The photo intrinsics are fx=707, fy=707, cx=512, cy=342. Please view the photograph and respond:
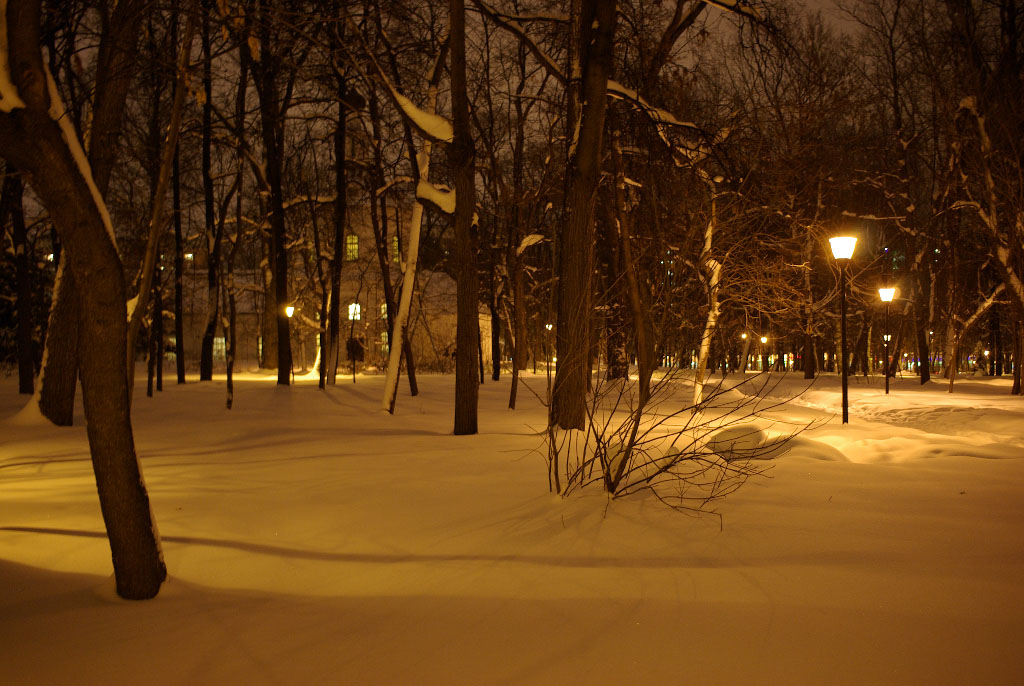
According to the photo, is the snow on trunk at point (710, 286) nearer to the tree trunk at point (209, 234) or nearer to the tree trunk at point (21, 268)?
the tree trunk at point (209, 234)

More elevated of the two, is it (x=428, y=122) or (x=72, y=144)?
(x=428, y=122)

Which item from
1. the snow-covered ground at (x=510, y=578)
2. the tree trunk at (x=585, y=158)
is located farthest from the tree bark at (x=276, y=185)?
the snow-covered ground at (x=510, y=578)

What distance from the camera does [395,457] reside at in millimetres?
7781

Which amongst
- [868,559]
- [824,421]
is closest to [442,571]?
[868,559]

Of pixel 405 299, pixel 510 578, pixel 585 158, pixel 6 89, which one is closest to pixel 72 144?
pixel 6 89

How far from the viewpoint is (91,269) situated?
11.6 ft

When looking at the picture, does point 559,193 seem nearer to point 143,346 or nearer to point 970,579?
point 970,579

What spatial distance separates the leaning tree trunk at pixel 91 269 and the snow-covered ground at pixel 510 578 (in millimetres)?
419

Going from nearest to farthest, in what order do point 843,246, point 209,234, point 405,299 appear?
point 405,299 < point 843,246 < point 209,234

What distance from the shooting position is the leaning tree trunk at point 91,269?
3.45 metres

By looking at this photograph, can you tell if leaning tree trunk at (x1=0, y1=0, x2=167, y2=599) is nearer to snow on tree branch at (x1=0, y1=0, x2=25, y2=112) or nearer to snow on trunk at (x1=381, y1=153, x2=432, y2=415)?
snow on tree branch at (x1=0, y1=0, x2=25, y2=112)

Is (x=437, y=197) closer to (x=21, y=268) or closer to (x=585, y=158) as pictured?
(x=585, y=158)

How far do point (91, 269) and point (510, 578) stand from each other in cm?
276

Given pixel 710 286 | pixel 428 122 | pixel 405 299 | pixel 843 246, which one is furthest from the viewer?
pixel 710 286
